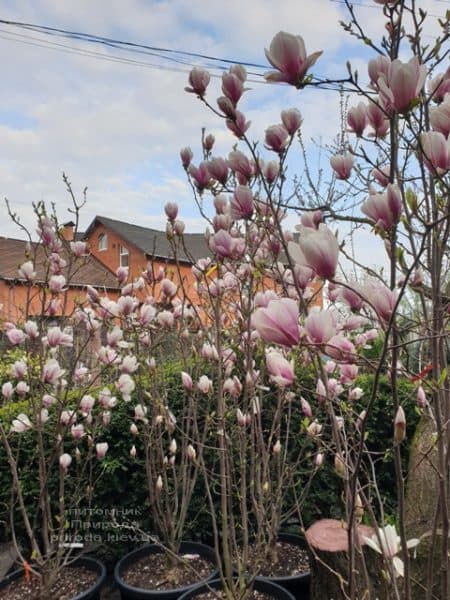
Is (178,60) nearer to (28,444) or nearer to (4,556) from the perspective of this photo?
(28,444)

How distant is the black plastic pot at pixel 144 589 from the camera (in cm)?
201

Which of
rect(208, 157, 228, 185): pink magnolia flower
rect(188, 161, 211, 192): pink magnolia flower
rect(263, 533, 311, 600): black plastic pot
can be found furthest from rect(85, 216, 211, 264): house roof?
rect(208, 157, 228, 185): pink magnolia flower

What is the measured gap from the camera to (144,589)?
2.07 metres

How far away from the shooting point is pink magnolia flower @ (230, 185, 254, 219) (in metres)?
1.04

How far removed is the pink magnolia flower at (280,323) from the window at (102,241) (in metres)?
17.5

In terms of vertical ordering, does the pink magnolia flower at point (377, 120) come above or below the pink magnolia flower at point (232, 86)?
below

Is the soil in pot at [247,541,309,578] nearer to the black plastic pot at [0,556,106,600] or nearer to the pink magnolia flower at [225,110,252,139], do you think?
the black plastic pot at [0,556,106,600]

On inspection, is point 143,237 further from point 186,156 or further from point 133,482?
point 186,156

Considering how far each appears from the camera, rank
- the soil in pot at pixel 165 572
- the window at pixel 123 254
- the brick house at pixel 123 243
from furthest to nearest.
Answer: the window at pixel 123 254, the brick house at pixel 123 243, the soil in pot at pixel 165 572

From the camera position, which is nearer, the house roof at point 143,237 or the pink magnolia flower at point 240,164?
the pink magnolia flower at point 240,164

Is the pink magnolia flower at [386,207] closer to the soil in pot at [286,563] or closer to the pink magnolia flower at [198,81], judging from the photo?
the pink magnolia flower at [198,81]

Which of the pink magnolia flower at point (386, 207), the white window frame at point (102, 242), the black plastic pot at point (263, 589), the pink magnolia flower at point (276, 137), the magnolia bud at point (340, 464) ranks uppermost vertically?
the white window frame at point (102, 242)

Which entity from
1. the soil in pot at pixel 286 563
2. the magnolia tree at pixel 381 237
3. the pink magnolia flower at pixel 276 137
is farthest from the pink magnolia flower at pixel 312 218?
the soil in pot at pixel 286 563

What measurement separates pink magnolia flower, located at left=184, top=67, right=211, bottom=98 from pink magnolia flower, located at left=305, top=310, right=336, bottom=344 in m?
0.69
